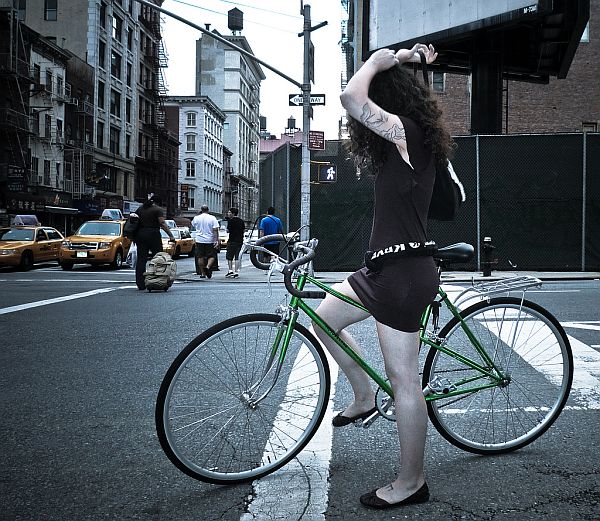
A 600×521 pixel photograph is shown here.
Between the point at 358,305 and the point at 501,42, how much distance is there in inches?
929

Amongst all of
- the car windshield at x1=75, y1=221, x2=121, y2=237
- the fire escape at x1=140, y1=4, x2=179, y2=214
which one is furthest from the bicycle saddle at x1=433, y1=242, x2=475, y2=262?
the fire escape at x1=140, y1=4, x2=179, y2=214

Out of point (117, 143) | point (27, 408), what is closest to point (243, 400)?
point (27, 408)

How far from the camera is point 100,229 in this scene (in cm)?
2400

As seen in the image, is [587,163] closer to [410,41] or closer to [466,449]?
[410,41]

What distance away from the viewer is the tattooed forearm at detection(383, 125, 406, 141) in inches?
109

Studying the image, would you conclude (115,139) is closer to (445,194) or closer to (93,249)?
(93,249)

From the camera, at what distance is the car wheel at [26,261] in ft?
72.7

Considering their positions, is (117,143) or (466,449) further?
(117,143)

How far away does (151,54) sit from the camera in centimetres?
6462

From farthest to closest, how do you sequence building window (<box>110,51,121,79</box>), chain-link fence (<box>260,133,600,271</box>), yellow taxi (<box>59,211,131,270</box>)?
1. building window (<box>110,51,121,79</box>)
2. yellow taxi (<box>59,211,131,270</box>)
3. chain-link fence (<box>260,133,600,271</box>)

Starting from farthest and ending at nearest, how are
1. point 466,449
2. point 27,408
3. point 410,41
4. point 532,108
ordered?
1. point 532,108
2. point 410,41
3. point 27,408
4. point 466,449

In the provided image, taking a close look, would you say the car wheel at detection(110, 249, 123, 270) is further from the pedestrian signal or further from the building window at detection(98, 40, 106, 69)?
the building window at detection(98, 40, 106, 69)

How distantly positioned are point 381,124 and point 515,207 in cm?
1548

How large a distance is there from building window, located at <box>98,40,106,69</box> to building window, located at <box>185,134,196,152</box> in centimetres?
3225
